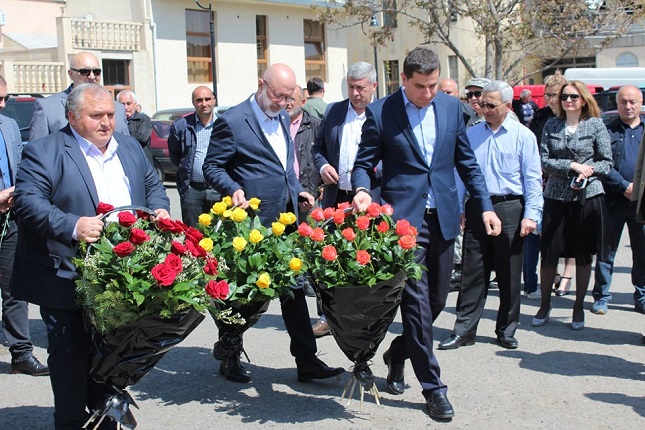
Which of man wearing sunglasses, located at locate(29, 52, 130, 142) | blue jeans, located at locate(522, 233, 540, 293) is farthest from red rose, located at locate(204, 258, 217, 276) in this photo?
blue jeans, located at locate(522, 233, 540, 293)

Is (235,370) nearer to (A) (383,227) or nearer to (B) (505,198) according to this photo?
(A) (383,227)

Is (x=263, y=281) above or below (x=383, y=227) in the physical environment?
below

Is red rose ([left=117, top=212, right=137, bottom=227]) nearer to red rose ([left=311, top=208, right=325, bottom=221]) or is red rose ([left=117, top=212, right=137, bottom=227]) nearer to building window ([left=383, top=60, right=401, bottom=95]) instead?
red rose ([left=311, top=208, right=325, bottom=221])

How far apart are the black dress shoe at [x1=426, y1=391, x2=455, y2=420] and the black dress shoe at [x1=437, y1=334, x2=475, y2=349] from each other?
1750 millimetres

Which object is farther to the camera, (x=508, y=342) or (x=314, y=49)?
(x=314, y=49)

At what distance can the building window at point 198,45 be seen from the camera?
1358 inches

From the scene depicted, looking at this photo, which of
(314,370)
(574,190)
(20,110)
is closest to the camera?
(314,370)

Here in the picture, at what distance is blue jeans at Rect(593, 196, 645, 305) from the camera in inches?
336

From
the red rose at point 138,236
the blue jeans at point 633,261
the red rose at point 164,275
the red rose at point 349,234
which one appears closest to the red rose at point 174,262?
the red rose at point 164,275

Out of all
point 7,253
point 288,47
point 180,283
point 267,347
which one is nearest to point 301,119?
point 267,347

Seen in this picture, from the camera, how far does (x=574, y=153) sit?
7906 mm

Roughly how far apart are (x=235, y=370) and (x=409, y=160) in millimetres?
2018

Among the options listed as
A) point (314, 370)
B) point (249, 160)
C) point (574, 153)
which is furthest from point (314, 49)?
point (314, 370)

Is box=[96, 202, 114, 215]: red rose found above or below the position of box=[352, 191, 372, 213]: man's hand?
above
